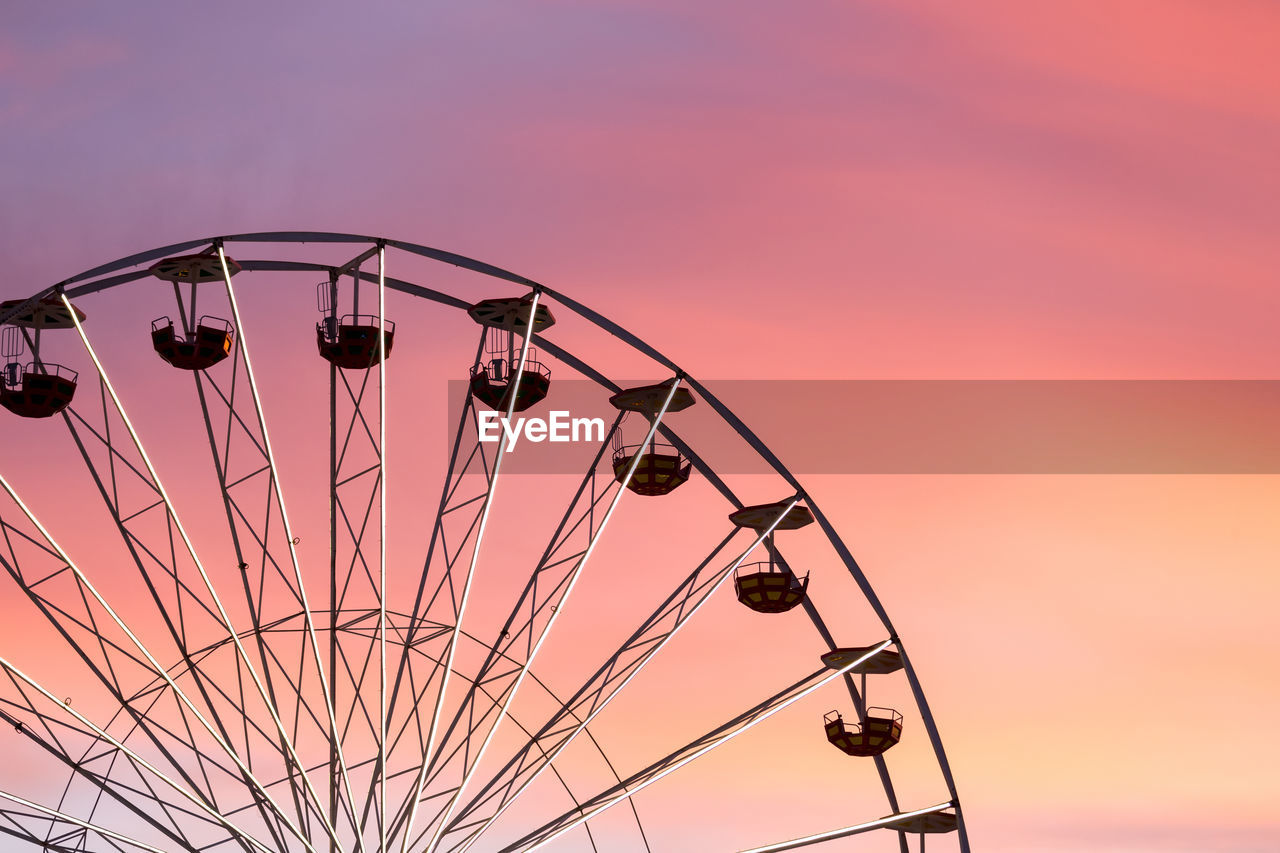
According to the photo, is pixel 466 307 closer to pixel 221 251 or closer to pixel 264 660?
pixel 221 251

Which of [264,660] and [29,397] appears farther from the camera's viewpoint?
[29,397]

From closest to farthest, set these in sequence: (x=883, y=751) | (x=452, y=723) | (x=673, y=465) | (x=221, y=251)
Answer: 1. (x=221, y=251)
2. (x=452, y=723)
3. (x=673, y=465)
4. (x=883, y=751)

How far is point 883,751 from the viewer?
34.7 metres

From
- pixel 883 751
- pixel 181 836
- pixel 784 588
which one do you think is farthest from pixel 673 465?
pixel 181 836

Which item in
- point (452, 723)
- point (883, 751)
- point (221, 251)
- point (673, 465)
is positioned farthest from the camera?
point (883, 751)

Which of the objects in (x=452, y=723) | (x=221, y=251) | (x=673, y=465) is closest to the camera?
(x=221, y=251)

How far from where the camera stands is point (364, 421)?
30.0 m

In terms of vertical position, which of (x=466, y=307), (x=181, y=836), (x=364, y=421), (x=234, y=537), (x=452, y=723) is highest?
(x=466, y=307)

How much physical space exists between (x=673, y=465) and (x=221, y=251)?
9936mm

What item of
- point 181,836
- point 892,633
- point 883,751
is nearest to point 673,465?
point 892,633

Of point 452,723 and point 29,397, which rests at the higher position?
point 29,397

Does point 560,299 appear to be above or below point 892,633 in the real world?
above

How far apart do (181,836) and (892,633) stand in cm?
1449

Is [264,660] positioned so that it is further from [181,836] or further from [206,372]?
[206,372]
